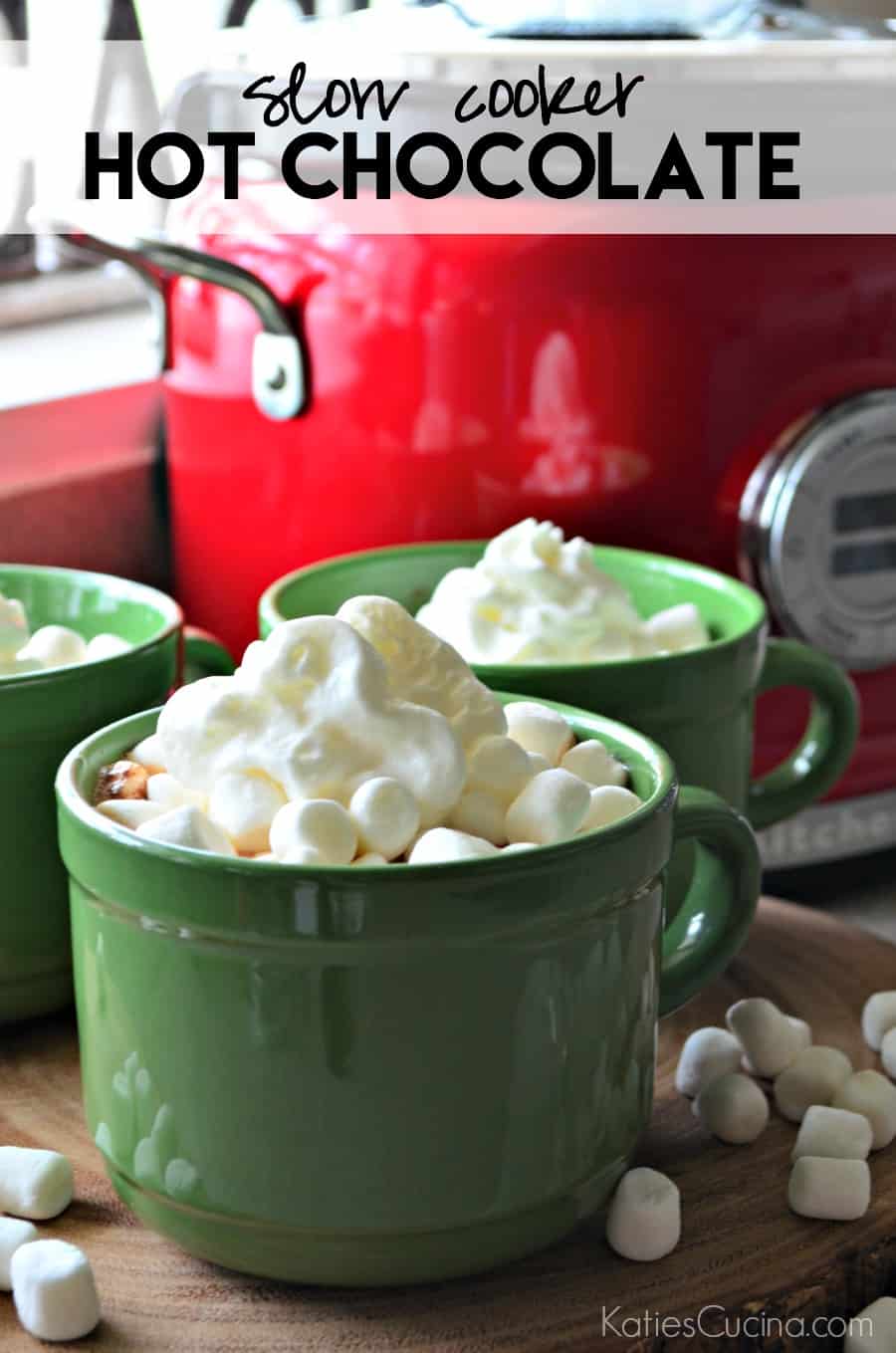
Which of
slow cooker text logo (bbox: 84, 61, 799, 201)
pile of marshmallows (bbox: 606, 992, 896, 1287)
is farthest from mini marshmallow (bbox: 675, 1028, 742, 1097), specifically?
slow cooker text logo (bbox: 84, 61, 799, 201)

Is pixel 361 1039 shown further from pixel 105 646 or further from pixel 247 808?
pixel 105 646

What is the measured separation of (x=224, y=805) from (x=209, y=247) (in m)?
0.42

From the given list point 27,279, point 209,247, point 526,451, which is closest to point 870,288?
point 526,451

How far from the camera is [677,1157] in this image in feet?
1.80

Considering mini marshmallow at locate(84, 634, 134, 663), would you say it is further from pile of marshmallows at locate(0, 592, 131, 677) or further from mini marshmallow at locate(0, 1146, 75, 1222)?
mini marshmallow at locate(0, 1146, 75, 1222)

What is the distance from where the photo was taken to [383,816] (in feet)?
1.47

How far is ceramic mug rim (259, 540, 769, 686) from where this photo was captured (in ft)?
1.98

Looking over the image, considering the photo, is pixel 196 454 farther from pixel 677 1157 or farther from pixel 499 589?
pixel 677 1157

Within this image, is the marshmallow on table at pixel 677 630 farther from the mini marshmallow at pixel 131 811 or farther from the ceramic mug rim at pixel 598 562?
the mini marshmallow at pixel 131 811

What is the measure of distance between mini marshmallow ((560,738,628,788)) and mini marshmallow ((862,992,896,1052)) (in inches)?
6.7

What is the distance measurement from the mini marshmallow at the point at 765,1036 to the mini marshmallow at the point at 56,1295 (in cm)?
23

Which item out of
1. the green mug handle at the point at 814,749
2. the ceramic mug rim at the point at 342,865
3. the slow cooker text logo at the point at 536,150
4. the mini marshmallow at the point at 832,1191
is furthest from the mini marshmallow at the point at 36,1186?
the slow cooker text logo at the point at 536,150

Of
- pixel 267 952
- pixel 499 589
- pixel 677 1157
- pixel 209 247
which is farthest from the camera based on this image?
pixel 209 247

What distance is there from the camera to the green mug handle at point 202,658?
69 centimetres
